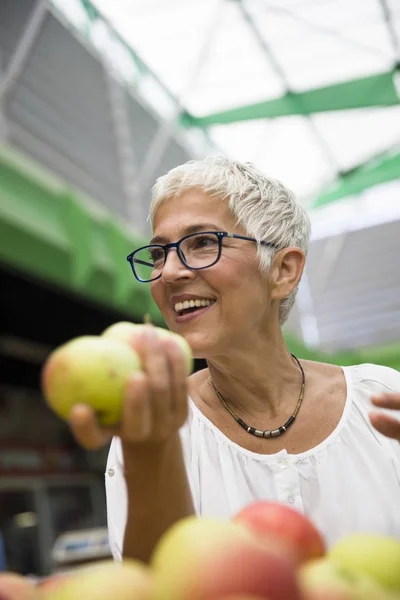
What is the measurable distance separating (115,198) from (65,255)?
10.7 feet

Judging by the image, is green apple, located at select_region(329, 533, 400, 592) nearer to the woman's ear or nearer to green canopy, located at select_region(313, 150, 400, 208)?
the woman's ear

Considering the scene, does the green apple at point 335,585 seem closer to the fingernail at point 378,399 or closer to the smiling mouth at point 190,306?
the fingernail at point 378,399

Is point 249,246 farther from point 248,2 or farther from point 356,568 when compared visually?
point 248,2

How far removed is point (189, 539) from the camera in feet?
2.24

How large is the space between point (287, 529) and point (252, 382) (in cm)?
74

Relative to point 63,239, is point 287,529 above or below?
below

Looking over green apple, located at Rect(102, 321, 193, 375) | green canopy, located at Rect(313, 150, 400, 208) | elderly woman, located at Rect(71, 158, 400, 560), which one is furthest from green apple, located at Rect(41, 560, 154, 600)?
green canopy, located at Rect(313, 150, 400, 208)

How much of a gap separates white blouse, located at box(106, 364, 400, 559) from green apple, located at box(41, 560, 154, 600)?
703mm

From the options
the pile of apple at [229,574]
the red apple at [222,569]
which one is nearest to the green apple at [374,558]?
the pile of apple at [229,574]

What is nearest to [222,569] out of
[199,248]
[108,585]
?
[108,585]

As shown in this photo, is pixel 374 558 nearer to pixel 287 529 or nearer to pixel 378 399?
pixel 287 529

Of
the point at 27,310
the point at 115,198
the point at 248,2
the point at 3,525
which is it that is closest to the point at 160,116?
the point at 248,2

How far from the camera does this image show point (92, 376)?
2.88 feet

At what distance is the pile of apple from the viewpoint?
616 millimetres
